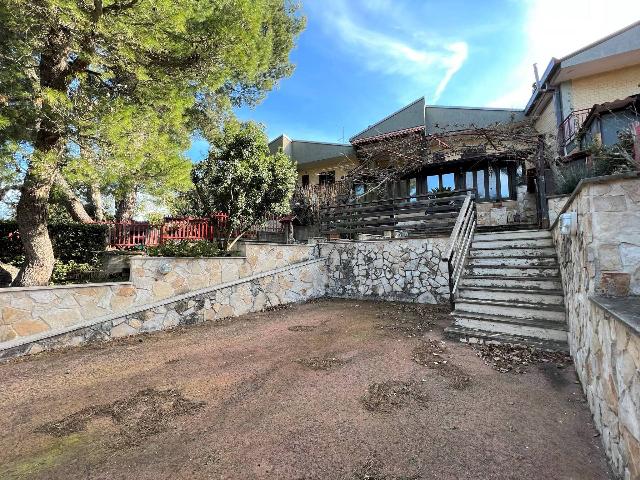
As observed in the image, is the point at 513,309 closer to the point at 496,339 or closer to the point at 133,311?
the point at 496,339

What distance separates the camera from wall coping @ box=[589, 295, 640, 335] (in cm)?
196

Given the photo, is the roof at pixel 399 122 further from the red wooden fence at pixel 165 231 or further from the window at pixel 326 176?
the red wooden fence at pixel 165 231

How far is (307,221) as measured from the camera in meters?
13.3

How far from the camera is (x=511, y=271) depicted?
6355mm

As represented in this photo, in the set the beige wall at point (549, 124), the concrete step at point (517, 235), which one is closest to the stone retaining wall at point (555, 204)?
the concrete step at point (517, 235)

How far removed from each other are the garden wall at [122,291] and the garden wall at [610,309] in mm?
6418

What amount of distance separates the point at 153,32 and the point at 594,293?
25.4ft

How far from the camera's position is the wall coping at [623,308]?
6.41 ft

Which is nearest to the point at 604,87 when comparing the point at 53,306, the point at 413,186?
the point at 413,186

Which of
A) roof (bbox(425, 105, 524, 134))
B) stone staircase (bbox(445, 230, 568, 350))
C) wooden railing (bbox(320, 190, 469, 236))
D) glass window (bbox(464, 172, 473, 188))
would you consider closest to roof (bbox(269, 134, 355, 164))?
roof (bbox(425, 105, 524, 134))

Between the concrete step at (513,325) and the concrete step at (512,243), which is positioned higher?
the concrete step at (512,243)

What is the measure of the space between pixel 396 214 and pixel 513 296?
178 inches

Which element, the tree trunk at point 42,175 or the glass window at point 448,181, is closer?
the tree trunk at point 42,175

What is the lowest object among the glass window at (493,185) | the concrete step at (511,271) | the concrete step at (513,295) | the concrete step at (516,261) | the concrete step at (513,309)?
the concrete step at (513,309)
